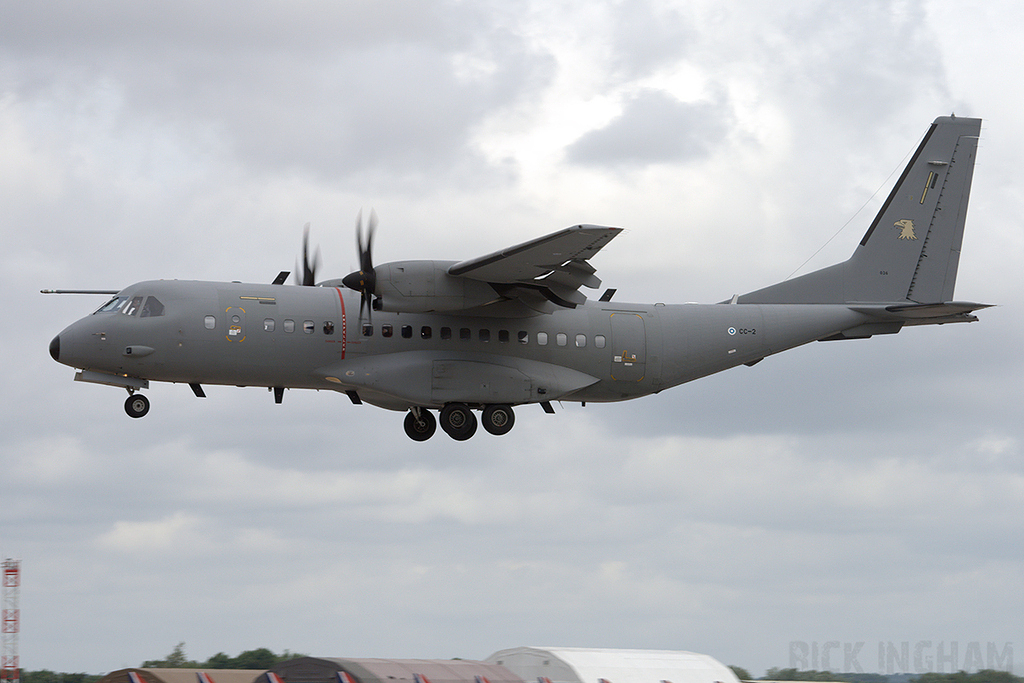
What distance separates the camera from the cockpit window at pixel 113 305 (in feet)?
78.1

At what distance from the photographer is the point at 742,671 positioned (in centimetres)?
5078

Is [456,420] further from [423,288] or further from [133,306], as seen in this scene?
[133,306]

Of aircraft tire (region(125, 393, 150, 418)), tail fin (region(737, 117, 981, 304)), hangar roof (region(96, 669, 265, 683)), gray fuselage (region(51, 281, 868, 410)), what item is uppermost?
tail fin (region(737, 117, 981, 304))

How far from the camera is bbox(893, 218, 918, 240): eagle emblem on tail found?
1164 inches

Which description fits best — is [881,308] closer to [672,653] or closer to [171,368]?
[672,653]

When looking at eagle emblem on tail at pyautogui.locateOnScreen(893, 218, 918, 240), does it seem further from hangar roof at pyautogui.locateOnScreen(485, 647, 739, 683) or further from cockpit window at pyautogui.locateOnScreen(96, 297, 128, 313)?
cockpit window at pyautogui.locateOnScreen(96, 297, 128, 313)

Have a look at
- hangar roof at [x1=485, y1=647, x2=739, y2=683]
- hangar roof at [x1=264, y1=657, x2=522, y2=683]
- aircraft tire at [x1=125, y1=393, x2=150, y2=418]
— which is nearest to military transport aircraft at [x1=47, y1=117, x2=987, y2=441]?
aircraft tire at [x1=125, y1=393, x2=150, y2=418]

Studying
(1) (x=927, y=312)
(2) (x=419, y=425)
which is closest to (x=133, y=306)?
(2) (x=419, y=425)

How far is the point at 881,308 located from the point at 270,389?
14752 millimetres

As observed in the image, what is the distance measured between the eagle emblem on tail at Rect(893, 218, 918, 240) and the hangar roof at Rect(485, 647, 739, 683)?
496 inches

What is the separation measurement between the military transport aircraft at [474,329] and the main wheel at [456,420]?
0.10ft

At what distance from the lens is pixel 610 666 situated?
30562 millimetres

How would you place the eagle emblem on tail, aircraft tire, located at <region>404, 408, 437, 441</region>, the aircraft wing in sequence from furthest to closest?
the eagle emblem on tail < aircraft tire, located at <region>404, 408, 437, 441</region> < the aircraft wing

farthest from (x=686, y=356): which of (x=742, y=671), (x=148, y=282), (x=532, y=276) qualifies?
(x=742, y=671)
